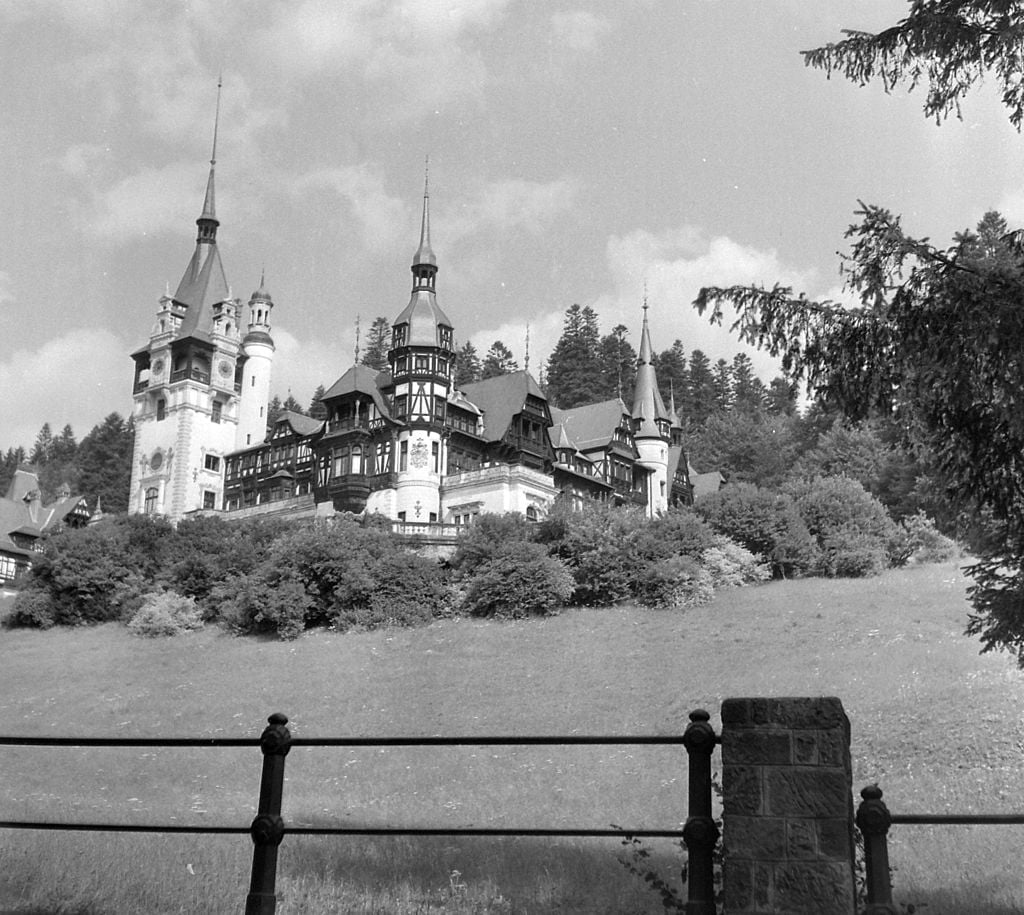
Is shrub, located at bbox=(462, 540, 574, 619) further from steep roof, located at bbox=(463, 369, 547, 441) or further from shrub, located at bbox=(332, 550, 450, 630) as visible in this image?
steep roof, located at bbox=(463, 369, 547, 441)

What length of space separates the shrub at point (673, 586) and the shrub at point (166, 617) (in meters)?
18.1

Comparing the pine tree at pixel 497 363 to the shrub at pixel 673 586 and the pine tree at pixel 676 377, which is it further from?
the shrub at pixel 673 586

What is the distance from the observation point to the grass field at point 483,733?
8328 millimetres

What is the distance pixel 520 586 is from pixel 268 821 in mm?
36456

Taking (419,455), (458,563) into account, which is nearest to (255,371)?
(419,455)

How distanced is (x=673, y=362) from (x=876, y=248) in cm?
10712

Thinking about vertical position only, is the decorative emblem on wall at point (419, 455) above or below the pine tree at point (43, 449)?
below

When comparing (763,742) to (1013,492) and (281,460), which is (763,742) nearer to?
(1013,492)

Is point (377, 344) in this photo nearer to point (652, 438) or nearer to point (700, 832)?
point (652, 438)

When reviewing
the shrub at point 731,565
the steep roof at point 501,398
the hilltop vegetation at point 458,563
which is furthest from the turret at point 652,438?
the shrub at point 731,565

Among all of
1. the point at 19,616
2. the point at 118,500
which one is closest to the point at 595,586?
the point at 19,616

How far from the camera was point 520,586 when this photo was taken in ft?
139

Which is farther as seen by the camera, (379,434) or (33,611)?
(379,434)

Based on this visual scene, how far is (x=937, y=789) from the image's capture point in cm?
2022
